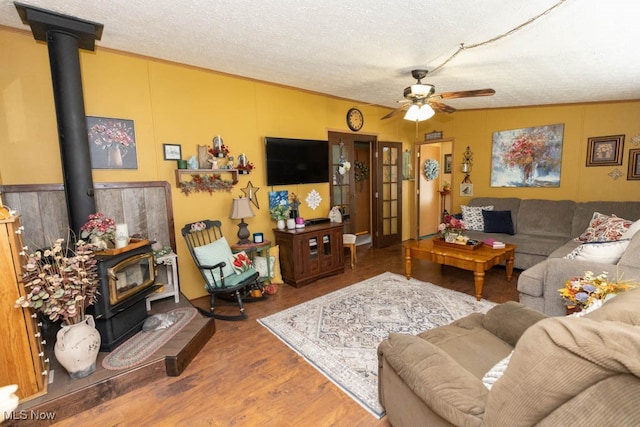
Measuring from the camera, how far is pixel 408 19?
7.34 feet

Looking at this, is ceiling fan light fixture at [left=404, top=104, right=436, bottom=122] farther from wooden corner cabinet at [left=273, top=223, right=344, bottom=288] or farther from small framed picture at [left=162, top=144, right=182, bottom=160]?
small framed picture at [left=162, top=144, right=182, bottom=160]

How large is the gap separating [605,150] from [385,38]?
3.93 metres

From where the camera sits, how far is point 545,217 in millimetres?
4547

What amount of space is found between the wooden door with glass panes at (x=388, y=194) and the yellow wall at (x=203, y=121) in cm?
50

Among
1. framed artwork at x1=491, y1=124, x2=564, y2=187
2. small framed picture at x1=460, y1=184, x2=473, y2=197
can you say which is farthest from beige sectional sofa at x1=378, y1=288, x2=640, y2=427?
small framed picture at x1=460, y1=184, x2=473, y2=197

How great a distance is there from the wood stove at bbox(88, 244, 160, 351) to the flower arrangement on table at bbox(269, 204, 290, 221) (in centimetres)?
170

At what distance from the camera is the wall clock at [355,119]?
523 centimetres

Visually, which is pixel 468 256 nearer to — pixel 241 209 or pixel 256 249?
pixel 256 249

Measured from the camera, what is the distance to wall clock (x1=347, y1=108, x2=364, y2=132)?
5.23 m

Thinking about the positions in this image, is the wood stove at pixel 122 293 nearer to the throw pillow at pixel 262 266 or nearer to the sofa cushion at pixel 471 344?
the throw pillow at pixel 262 266

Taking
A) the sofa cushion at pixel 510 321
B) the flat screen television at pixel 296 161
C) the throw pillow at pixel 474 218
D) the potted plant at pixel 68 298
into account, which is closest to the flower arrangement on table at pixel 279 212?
the flat screen television at pixel 296 161

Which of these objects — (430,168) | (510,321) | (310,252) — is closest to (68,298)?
(310,252)

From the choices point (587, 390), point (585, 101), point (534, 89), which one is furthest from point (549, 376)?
point (585, 101)

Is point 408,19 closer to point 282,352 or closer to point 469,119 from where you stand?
point 282,352
